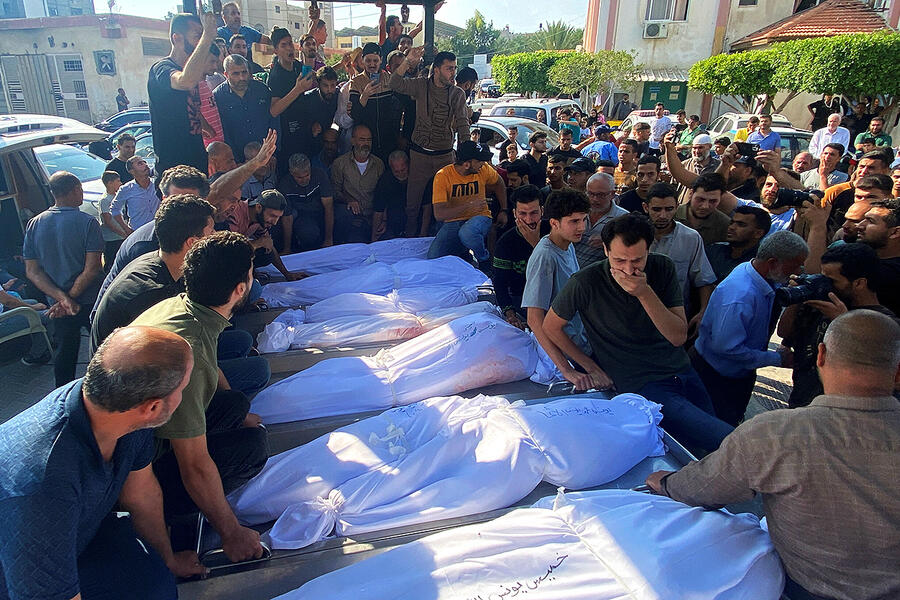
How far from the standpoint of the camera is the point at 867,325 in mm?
1589

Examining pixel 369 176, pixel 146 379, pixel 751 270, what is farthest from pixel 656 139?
pixel 146 379

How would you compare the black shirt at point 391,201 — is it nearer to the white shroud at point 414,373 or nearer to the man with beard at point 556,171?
the man with beard at point 556,171

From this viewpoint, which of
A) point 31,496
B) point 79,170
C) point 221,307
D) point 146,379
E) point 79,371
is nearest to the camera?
point 31,496

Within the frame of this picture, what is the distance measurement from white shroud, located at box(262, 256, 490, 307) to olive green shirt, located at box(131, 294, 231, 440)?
89.1 inches

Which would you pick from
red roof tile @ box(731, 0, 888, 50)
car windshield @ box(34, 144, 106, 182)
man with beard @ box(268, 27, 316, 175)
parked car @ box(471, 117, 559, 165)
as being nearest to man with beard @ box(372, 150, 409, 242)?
man with beard @ box(268, 27, 316, 175)

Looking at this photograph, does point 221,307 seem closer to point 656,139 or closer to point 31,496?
point 31,496

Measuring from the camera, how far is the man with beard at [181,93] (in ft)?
13.0

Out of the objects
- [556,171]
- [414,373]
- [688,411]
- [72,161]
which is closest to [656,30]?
[556,171]

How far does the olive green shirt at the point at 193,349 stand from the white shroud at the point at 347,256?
2.84m

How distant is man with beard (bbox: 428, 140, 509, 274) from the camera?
532 cm

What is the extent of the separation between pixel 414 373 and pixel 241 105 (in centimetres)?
351

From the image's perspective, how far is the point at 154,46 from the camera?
2453 centimetres

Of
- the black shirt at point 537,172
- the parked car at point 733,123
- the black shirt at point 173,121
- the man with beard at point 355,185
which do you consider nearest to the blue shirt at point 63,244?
the black shirt at point 173,121

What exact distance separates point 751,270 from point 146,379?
299 cm
